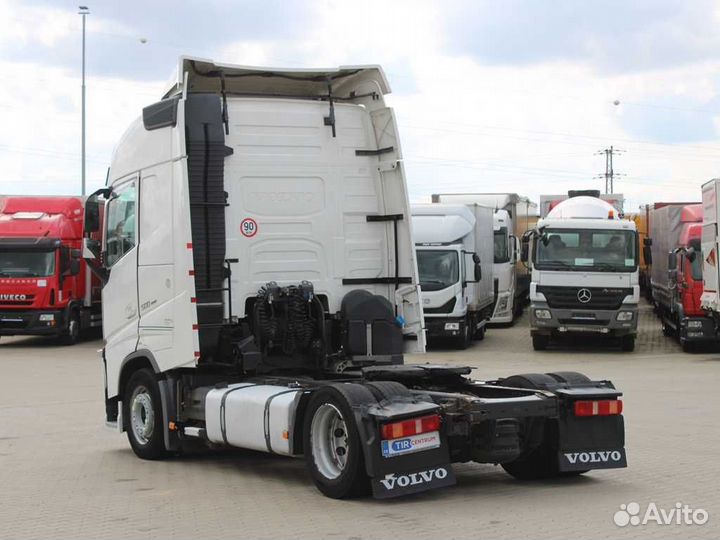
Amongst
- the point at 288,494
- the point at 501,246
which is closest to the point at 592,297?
the point at 501,246

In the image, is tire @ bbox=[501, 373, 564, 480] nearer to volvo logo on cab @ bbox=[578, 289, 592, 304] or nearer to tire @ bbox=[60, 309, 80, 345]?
volvo logo on cab @ bbox=[578, 289, 592, 304]

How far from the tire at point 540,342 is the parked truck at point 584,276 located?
101 cm

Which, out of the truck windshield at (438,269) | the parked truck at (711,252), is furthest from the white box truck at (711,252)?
the truck windshield at (438,269)

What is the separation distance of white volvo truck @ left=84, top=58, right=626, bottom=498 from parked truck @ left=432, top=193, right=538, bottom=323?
2049 centimetres

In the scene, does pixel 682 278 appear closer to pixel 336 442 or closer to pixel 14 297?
pixel 14 297

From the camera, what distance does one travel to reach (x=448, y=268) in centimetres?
2789

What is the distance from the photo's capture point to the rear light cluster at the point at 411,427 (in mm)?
8930

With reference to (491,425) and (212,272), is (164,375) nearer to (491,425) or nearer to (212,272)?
(212,272)

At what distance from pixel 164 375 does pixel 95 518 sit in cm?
308

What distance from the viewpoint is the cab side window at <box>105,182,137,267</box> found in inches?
487

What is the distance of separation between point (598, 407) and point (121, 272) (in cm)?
517

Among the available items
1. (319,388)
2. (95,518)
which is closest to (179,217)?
(319,388)

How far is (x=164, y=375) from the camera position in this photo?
12.0 m

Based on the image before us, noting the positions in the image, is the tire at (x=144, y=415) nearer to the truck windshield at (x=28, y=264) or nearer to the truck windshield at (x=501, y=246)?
the truck windshield at (x=28, y=264)
